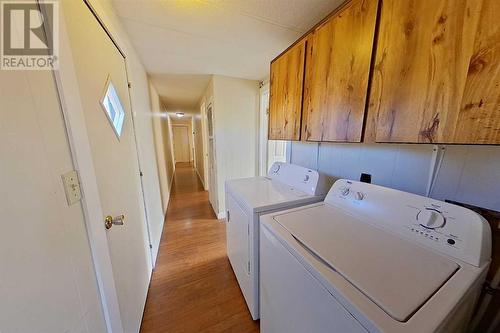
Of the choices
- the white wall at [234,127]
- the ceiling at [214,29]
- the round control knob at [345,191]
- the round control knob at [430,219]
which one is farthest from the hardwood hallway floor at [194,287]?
the ceiling at [214,29]

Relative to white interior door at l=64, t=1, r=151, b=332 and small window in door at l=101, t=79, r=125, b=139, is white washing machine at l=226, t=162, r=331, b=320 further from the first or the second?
small window in door at l=101, t=79, r=125, b=139

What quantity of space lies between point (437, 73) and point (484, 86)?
0.14m

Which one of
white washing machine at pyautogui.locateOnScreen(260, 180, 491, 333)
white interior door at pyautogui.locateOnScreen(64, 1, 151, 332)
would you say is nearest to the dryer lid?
white washing machine at pyautogui.locateOnScreen(260, 180, 491, 333)

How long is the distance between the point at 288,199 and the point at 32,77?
1.35m

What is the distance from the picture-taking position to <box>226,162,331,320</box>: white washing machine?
4.11ft

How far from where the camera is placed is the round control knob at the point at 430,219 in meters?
0.74

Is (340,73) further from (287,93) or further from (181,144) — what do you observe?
(181,144)

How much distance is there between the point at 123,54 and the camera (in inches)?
56.2

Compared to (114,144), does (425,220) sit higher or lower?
lower

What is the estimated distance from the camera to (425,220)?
773 mm

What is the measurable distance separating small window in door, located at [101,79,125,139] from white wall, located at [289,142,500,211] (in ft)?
5.50

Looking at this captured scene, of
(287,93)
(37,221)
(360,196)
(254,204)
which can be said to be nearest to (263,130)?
Result: (287,93)

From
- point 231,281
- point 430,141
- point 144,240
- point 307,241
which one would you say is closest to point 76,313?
point 307,241

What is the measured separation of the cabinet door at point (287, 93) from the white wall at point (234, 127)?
3.77ft
